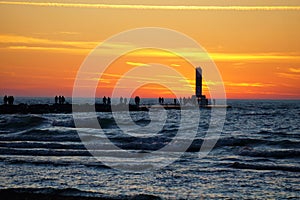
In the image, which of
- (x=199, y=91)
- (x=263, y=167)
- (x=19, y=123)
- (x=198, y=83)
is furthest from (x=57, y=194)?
(x=198, y=83)

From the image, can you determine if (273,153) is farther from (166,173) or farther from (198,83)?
(198,83)

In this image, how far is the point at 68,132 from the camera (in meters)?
34.2

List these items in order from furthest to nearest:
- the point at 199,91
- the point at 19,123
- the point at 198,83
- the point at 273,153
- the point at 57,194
→ the point at 198,83 < the point at 199,91 < the point at 19,123 < the point at 273,153 < the point at 57,194

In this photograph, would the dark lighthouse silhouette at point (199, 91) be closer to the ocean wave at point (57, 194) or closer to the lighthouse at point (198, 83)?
the lighthouse at point (198, 83)

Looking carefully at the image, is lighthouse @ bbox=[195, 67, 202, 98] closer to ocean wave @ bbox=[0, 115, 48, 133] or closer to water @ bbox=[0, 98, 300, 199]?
ocean wave @ bbox=[0, 115, 48, 133]

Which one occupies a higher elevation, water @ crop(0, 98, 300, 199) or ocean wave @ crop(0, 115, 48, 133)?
ocean wave @ crop(0, 115, 48, 133)

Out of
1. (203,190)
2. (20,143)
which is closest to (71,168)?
(203,190)

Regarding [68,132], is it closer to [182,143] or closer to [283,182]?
[182,143]

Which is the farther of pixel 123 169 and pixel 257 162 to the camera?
pixel 257 162

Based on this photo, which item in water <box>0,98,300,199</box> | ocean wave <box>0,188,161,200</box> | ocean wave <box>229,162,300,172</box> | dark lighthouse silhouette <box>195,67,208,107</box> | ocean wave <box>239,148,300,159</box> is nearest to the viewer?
ocean wave <box>0,188,161,200</box>

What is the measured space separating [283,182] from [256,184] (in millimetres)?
949

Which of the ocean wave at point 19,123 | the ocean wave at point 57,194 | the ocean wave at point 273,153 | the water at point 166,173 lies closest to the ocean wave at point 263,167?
the water at point 166,173

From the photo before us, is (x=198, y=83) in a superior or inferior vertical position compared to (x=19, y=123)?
superior

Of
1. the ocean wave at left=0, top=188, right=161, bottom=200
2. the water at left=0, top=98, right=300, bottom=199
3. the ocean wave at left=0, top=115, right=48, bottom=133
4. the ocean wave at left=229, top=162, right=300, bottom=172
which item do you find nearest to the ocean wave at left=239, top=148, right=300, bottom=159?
the water at left=0, top=98, right=300, bottom=199
